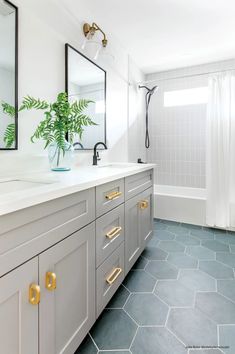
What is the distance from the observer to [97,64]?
7.54 ft

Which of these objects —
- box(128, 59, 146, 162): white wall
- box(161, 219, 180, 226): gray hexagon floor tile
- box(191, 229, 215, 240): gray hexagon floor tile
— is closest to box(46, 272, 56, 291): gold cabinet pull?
box(191, 229, 215, 240): gray hexagon floor tile

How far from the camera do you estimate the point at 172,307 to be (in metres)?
1.56

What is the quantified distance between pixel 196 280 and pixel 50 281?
4.61 feet

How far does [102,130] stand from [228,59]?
220 centimetres

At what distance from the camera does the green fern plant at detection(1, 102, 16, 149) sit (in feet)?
4.40

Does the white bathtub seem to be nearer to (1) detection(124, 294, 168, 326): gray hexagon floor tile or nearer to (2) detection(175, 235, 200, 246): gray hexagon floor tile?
(2) detection(175, 235, 200, 246): gray hexagon floor tile

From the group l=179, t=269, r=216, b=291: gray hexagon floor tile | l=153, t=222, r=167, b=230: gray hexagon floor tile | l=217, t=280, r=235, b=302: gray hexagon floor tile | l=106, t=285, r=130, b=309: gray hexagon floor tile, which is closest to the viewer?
l=106, t=285, r=130, b=309: gray hexagon floor tile

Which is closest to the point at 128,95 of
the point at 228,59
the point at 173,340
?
the point at 228,59

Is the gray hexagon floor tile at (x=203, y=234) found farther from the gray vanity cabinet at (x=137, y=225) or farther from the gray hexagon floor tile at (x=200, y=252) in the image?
the gray vanity cabinet at (x=137, y=225)

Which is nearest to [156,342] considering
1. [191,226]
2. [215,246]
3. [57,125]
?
[57,125]

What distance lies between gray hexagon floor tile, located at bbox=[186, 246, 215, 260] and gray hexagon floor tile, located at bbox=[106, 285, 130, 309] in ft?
3.03

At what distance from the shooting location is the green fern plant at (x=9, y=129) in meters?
1.34

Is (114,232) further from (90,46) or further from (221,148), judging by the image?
(221,148)

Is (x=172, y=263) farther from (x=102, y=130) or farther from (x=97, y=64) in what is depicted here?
(x=97, y=64)
